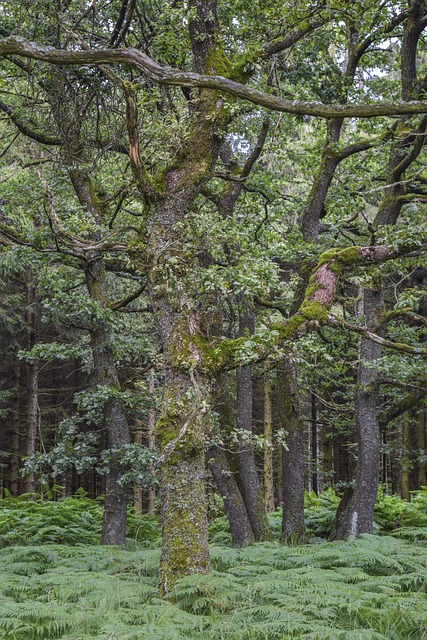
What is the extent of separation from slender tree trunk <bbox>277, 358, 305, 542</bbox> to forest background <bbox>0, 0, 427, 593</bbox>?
35 mm

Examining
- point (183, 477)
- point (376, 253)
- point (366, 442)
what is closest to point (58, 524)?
point (366, 442)

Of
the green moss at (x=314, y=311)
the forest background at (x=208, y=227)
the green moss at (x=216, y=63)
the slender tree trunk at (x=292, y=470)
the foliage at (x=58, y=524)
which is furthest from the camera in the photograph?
the foliage at (x=58, y=524)

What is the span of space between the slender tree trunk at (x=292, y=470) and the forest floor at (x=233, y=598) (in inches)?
93.2

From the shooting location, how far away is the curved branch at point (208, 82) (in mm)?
4996

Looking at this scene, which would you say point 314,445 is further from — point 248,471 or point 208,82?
point 208,82

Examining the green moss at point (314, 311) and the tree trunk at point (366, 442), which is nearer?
the green moss at point (314, 311)

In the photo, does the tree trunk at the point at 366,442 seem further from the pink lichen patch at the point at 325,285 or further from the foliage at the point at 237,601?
the pink lichen patch at the point at 325,285

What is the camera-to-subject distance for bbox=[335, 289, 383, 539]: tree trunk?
10.1 metres

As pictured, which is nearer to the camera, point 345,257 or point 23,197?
point 345,257

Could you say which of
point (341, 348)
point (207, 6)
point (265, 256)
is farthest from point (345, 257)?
point (341, 348)

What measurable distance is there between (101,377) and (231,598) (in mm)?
6140

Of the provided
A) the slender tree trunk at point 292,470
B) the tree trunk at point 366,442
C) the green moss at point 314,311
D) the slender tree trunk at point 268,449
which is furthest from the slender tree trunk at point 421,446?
the green moss at point 314,311

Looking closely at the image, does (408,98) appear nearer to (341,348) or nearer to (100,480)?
(341,348)

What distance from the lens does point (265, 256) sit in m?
8.72
